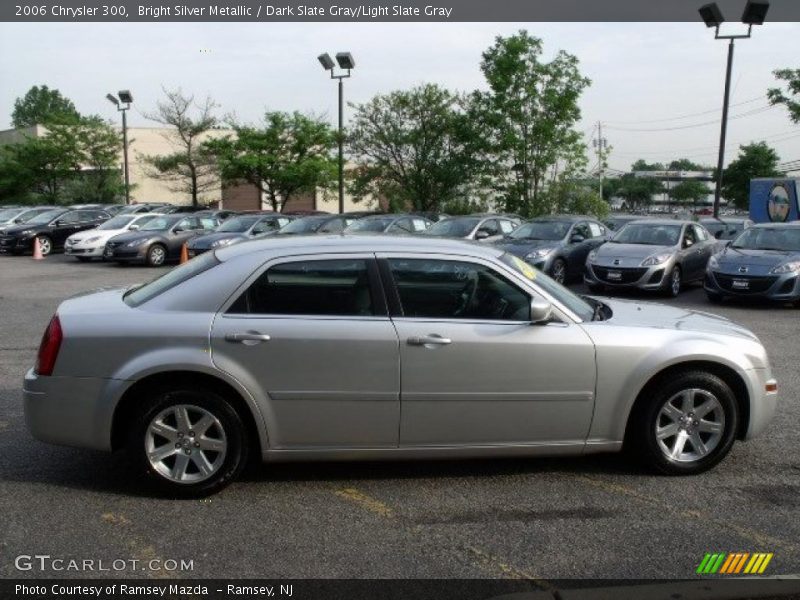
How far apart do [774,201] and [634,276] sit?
18.6 meters

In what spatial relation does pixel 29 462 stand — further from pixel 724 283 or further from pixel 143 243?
pixel 143 243

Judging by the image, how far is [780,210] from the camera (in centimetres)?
3017

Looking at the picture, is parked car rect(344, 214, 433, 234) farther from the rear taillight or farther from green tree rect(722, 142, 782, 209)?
green tree rect(722, 142, 782, 209)

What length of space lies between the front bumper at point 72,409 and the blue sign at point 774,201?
29060 mm

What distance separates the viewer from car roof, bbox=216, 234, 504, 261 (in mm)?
4973

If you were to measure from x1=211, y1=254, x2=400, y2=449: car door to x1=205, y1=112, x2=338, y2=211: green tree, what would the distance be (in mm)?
30988

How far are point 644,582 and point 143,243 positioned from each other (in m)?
19.5

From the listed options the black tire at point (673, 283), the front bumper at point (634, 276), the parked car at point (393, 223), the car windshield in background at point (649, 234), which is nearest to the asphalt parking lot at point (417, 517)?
the front bumper at point (634, 276)

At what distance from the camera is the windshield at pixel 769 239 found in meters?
14.1

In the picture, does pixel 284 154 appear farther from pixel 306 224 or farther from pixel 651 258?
pixel 651 258

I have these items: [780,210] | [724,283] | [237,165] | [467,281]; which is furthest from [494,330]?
[237,165]

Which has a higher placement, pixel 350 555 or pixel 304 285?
pixel 304 285

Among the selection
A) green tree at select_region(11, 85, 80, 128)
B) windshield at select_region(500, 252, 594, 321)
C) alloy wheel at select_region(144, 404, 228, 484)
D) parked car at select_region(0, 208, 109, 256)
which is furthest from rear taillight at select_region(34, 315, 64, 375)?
green tree at select_region(11, 85, 80, 128)
